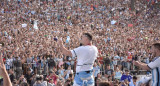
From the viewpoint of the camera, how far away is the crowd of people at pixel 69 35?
425 inches

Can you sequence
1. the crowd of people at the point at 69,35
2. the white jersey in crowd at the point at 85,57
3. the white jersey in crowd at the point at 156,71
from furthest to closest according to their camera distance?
the crowd of people at the point at 69,35 → the white jersey in crowd at the point at 85,57 → the white jersey in crowd at the point at 156,71

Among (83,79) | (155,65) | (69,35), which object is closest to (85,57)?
(83,79)

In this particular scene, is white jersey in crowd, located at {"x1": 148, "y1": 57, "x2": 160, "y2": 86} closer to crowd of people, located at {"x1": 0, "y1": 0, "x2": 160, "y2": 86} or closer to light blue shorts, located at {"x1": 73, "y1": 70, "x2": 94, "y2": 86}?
light blue shorts, located at {"x1": 73, "y1": 70, "x2": 94, "y2": 86}

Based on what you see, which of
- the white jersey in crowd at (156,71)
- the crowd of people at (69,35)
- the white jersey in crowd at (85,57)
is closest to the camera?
the white jersey in crowd at (156,71)

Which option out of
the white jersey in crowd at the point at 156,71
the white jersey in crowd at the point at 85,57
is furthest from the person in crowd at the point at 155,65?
the white jersey in crowd at the point at 85,57

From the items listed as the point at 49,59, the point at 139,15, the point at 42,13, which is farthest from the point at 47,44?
the point at 139,15

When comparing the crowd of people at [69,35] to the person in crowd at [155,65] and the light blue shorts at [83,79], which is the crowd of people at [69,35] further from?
the person in crowd at [155,65]

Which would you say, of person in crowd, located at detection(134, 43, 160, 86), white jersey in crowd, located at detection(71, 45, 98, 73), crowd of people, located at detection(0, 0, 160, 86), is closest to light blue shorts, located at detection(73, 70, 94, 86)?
white jersey in crowd, located at detection(71, 45, 98, 73)

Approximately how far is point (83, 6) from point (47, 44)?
44.9 feet

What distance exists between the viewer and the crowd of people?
35.4 feet

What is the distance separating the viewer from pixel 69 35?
1914cm

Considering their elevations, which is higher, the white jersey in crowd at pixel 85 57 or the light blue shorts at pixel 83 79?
the white jersey in crowd at pixel 85 57

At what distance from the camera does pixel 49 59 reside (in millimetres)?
12414

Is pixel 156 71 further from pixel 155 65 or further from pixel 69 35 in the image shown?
pixel 69 35
